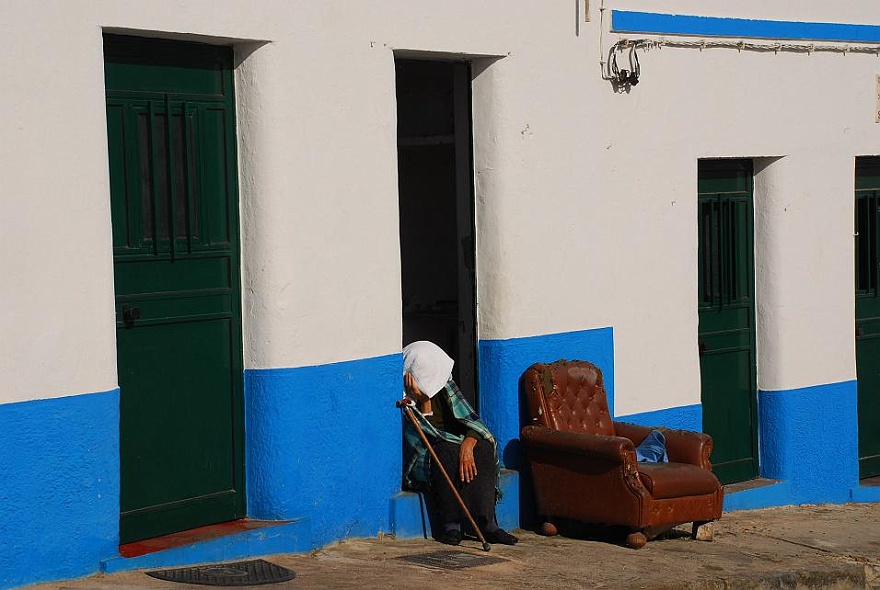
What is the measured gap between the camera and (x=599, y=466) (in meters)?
8.62

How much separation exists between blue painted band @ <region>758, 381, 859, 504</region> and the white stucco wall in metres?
0.15

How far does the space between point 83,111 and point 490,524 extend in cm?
331

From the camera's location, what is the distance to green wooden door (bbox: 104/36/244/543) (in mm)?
7074

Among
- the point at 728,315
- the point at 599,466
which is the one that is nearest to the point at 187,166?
the point at 599,466

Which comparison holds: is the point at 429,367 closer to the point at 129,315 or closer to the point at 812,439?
the point at 129,315

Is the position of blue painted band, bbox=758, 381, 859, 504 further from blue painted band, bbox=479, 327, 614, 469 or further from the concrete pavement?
blue painted band, bbox=479, 327, 614, 469

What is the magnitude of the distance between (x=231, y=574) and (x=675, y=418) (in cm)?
412

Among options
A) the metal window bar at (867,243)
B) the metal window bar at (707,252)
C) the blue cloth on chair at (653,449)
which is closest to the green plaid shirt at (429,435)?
the blue cloth on chair at (653,449)

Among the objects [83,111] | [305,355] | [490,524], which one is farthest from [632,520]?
[83,111]

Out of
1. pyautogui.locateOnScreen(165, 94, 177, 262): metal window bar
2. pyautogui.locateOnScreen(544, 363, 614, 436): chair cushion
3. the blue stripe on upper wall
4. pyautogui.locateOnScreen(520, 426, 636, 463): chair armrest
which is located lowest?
pyautogui.locateOnScreen(520, 426, 636, 463): chair armrest

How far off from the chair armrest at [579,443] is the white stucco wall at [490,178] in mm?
623

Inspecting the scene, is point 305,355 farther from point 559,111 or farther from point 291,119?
point 559,111

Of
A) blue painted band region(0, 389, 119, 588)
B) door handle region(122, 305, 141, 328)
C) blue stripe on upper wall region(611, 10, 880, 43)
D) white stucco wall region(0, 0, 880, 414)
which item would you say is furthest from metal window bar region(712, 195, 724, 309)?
blue painted band region(0, 389, 119, 588)

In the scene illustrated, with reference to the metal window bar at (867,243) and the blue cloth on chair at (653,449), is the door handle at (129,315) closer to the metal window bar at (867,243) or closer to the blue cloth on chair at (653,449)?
the blue cloth on chair at (653,449)
